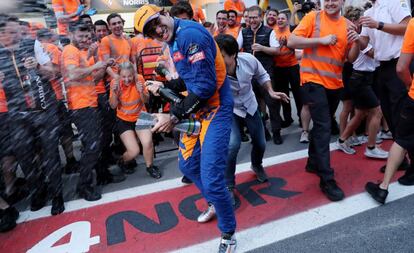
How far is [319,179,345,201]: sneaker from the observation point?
3206mm

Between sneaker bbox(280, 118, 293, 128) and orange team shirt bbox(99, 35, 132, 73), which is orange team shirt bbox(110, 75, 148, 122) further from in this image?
sneaker bbox(280, 118, 293, 128)

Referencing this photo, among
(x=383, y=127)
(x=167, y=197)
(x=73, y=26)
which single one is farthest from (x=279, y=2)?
(x=167, y=197)

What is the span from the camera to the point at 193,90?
7.49 ft

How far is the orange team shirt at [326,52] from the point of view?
10.8 feet

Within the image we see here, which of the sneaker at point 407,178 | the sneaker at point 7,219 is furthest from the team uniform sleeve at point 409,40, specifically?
the sneaker at point 7,219

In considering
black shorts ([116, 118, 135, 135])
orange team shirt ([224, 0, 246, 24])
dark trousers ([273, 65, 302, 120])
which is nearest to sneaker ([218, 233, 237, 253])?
black shorts ([116, 118, 135, 135])

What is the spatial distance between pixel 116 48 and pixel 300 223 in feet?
12.2

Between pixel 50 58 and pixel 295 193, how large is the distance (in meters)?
3.28

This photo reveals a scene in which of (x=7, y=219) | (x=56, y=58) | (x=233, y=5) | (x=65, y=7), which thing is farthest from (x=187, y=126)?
(x=233, y=5)

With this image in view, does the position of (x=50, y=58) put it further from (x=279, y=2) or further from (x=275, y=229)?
(x=279, y=2)

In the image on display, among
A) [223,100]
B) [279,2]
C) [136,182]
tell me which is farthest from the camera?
[279,2]

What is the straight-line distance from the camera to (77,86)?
3.77 metres

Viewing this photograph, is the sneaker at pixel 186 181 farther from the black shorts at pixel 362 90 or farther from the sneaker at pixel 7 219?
the black shorts at pixel 362 90

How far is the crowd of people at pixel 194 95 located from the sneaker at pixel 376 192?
0.04 ft
